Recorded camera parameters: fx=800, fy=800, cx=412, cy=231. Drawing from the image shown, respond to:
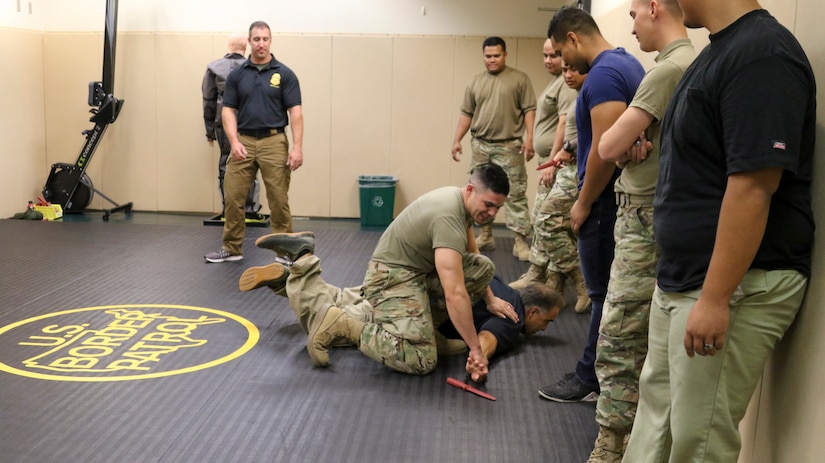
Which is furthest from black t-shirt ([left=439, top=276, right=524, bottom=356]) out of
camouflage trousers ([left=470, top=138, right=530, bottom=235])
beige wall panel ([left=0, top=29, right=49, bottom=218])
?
beige wall panel ([left=0, top=29, right=49, bottom=218])

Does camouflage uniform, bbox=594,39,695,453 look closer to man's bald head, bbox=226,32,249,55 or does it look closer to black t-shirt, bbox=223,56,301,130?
black t-shirt, bbox=223,56,301,130

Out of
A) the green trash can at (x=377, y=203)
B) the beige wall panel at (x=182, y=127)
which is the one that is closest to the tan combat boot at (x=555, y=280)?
the green trash can at (x=377, y=203)

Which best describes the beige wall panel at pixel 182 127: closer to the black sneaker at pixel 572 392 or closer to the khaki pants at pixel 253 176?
the khaki pants at pixel 253 176

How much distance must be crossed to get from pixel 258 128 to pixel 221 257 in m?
1.02

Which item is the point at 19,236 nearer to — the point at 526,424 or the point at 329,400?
the point at 329,400

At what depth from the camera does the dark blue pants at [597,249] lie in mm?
3062

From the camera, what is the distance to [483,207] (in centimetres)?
354

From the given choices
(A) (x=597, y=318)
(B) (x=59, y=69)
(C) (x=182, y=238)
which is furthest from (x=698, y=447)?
(B) (x=59, y=69)

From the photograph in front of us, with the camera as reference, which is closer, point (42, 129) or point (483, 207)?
point (483, 207)

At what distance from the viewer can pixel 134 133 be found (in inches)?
336

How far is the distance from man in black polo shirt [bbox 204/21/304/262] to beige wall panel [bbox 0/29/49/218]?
325cm

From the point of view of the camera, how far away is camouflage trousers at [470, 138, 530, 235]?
652cm

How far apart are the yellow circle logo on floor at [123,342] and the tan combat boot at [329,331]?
412 millimetres

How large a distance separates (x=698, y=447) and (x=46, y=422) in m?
2.43
